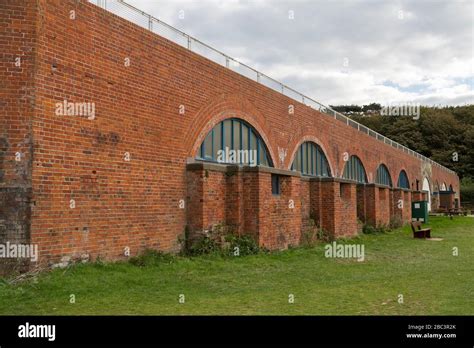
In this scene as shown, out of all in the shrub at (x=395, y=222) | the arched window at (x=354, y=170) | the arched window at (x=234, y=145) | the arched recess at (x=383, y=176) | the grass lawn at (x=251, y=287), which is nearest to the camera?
the grass lawn at (x=251, y=287)

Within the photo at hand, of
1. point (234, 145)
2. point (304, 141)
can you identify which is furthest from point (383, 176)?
point (234, 145)

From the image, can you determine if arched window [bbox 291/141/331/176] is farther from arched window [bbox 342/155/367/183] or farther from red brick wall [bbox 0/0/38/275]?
red brick wall [bbox 0/0/38/275]

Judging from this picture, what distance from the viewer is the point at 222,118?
1530 centimetres

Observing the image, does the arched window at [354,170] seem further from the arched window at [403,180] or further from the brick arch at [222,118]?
the arched window at [403,180]

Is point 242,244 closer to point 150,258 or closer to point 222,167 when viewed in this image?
point 222,167

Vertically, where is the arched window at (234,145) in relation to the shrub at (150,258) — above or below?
above

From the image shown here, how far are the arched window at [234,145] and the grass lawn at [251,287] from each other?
356cm

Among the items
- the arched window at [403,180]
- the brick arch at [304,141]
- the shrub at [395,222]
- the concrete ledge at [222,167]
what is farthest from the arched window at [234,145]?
the arched window at [403,180]

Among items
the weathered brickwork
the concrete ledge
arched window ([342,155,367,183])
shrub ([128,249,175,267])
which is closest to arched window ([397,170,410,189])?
arched window ([342,155,367,183])

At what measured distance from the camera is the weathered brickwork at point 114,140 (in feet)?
29.5

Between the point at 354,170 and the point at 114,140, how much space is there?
2117 centimetres

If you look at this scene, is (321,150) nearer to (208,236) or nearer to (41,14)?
(208,236)

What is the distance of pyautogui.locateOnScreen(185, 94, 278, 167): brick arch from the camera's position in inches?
534

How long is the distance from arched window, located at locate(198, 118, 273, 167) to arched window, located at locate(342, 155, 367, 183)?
10674 millimetres
